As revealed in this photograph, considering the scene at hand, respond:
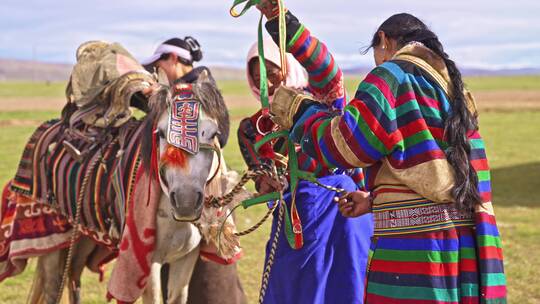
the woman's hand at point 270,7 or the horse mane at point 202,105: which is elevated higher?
the woman's hand at point 270,7

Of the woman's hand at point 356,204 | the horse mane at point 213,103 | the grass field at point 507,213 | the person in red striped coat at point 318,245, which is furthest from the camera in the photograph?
the grass field at point 507,213

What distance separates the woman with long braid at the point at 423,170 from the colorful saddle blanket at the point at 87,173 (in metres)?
1.87

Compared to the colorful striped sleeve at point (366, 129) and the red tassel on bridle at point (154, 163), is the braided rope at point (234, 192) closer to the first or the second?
the red tassel on bridle at point (154, 163)

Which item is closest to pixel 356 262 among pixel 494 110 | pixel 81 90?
pixel 81 90

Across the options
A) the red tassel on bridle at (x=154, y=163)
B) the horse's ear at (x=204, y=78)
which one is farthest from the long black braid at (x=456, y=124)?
the red tassel on bridle at (x=154, y=163)

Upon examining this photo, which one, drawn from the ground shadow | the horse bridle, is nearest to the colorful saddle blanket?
the horse bridle

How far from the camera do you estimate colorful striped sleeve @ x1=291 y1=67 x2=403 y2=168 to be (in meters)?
2.46

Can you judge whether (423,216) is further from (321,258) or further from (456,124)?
(321,258)

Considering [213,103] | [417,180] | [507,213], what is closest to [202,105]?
[213,103]

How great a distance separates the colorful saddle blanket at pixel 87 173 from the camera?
424 centimetres

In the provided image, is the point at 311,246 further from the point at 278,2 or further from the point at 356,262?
the point at 278,2

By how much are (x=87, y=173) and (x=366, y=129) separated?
2.56 meters

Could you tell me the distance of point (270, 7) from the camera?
285 centimetres

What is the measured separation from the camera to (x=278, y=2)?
279 centimetres
